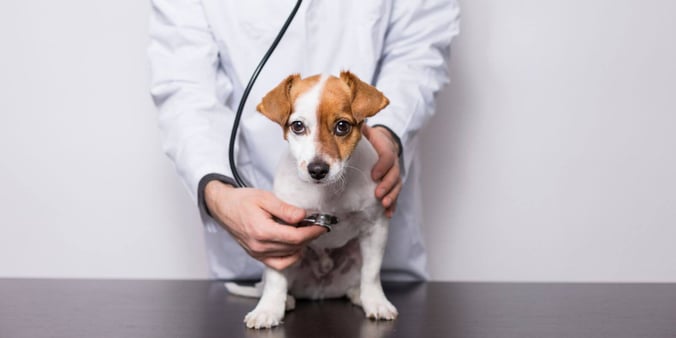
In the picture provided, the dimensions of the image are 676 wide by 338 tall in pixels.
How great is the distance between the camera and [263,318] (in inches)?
42.6

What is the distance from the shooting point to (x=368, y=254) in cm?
123

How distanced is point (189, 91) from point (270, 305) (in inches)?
21.0

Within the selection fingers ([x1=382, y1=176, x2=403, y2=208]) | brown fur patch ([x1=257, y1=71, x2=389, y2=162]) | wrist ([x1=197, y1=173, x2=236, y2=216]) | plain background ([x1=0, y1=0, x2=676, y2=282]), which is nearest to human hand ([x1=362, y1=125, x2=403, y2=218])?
fingers ([x1=382, y1=176, x2=403, y2=208])

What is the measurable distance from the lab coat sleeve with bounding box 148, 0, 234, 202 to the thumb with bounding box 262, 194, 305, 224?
0.21 metres

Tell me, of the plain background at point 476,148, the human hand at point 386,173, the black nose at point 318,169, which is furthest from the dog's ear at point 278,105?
the plain background at point 476,148

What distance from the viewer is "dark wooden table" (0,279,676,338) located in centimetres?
103

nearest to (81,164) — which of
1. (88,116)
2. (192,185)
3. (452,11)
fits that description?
(88,116)

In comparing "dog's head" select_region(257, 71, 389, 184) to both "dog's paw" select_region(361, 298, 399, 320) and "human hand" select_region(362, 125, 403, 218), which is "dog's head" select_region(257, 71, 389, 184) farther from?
"dog's paw" select_region(361, 298, 399, 320)

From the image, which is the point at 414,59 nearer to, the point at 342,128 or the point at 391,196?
the point at 391,196

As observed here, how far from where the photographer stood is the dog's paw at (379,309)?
113 cm

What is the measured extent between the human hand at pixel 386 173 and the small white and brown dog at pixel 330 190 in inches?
0.5

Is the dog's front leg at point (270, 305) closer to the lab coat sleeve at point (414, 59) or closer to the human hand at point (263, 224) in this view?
the human hand at point (263, 224)

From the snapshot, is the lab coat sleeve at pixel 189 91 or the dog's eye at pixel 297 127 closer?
the dog's eye at pixel 297 127

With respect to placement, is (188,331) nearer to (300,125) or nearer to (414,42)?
(300,125)
